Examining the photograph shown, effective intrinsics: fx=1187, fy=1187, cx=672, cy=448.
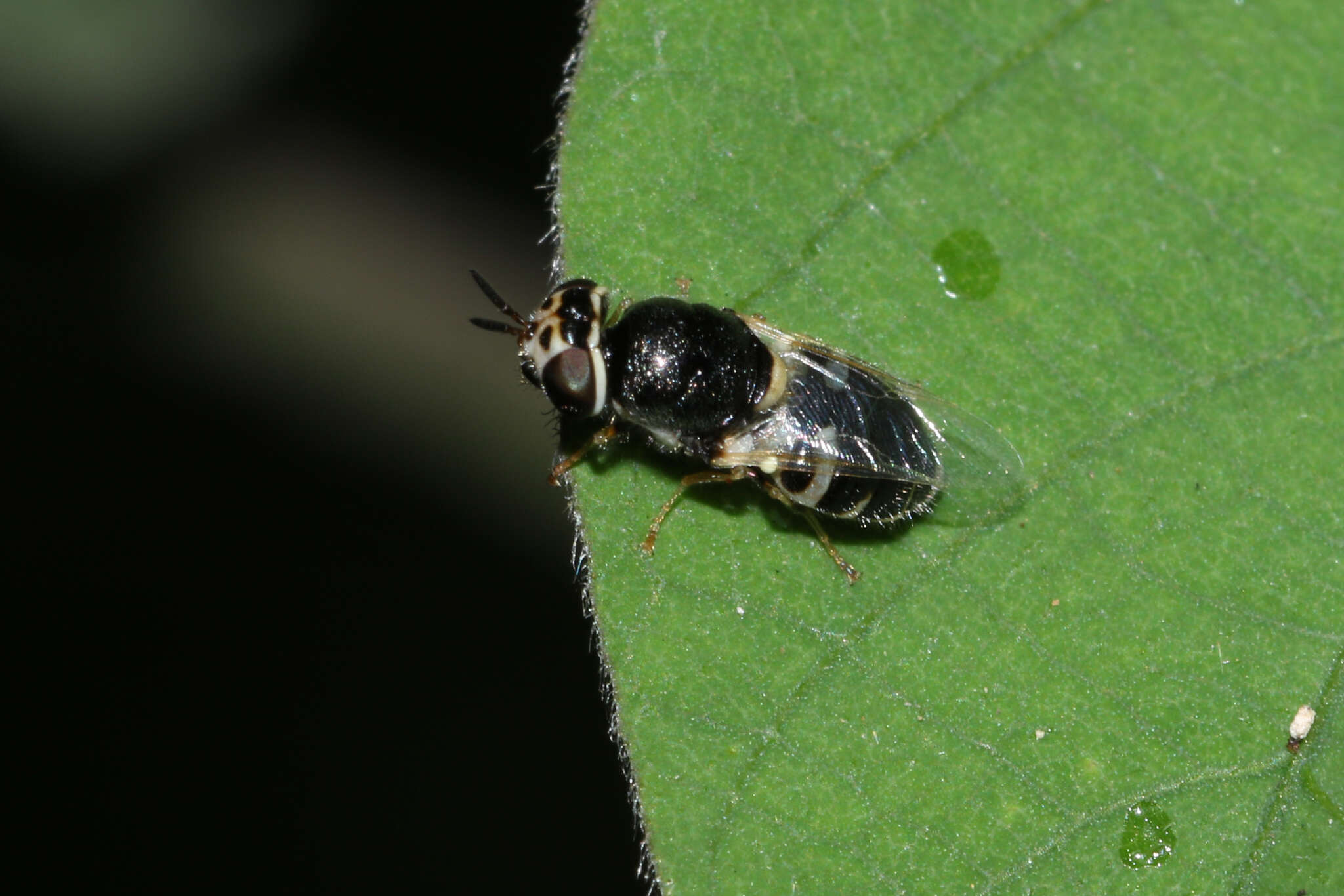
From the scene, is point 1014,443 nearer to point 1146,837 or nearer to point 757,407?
point 757,407

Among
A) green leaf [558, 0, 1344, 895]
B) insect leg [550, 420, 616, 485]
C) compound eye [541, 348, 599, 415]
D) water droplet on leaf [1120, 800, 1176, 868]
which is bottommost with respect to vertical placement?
water droplet on leaf [1120, 800, 1176, 868]

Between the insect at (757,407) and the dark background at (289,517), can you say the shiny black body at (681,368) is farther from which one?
the dark background at (289,517)

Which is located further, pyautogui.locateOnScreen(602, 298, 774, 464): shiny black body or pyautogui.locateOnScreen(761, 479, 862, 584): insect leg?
pyautogui.locateOnScreen(602, 298, 774, 464): shiny black body

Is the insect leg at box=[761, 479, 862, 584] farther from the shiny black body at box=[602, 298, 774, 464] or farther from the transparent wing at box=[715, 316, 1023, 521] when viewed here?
the shiny black body at box=[602, 298, 774, 464]

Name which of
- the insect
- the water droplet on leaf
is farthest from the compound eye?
the water droplet on leaf

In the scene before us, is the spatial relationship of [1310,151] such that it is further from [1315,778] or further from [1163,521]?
[1315,778]

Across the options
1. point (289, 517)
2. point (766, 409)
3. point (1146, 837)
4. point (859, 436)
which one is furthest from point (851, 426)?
point (289, 517)

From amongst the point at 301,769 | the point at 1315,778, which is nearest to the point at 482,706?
the point at 301,769
